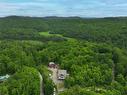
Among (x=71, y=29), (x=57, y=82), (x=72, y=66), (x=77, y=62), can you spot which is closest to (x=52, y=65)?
(x=77, y=62)

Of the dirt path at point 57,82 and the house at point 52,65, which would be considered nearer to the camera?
the dirt path at point 57,82

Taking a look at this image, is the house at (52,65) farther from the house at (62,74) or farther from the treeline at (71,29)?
the treeline at (71,29)

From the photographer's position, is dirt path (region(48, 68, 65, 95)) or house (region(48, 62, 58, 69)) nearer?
dirt path (region(48, 68, 65, 95))

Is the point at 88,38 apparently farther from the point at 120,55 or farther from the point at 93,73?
the point at 93,73

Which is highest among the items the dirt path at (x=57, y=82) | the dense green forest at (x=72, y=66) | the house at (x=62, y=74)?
the dense green forest at (x=72, y=66)

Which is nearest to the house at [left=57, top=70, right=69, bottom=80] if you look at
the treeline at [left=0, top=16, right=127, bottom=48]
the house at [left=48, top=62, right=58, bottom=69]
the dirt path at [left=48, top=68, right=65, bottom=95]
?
the dirt path at [left=48, top=68, right=65, bottom=95]

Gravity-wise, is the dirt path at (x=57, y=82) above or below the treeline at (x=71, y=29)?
below

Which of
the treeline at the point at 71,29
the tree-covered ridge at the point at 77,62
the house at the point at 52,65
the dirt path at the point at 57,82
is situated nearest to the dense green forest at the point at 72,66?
the tree-covered ridge at the point at 77,62

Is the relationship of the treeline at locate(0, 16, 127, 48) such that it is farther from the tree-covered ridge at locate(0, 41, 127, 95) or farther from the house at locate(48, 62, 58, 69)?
the house at locate(48, 62, 58, 69)

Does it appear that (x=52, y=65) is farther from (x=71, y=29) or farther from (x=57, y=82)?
(x=71, y=29)

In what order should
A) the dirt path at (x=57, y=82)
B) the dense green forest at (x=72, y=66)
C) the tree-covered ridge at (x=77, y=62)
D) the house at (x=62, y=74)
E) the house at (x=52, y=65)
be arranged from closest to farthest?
the dense green forest at (x=72, y=66), the dirt path at (x=57, y=82), the tree-covered ridge at (x=77, y=62), the house at (x=62, y=74), the house at (x=52, y=65)

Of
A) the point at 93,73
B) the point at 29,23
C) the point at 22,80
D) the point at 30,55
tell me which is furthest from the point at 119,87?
the point at 29,23
